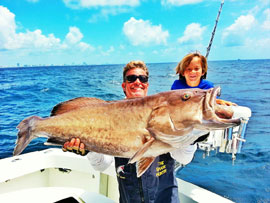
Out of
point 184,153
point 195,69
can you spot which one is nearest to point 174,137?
point 184,153

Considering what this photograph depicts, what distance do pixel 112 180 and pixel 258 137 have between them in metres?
10.3

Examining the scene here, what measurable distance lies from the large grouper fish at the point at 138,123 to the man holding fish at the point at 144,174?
0.46 m

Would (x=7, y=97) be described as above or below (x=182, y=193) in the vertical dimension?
below

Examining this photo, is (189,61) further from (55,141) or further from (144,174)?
(55,141)

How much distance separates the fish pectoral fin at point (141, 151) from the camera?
5.40 ft

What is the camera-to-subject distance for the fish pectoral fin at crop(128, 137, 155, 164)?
1646mm

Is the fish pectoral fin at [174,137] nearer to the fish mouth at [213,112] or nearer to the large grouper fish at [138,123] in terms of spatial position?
the large grouper fish at [138,123]

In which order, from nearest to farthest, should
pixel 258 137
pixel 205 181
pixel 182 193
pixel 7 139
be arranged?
1. pixel 182 193
2. pixel 205 181
3. pixel 7 139
4. pixel 258 137

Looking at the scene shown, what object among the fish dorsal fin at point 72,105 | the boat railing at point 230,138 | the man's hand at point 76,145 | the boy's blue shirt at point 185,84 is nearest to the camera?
the man's hand at point 76,145

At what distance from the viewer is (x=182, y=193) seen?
3.38 m

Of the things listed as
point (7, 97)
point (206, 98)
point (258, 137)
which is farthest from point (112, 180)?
point (7, 97)

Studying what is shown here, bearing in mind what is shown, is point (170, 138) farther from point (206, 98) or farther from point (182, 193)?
point (182, 193)

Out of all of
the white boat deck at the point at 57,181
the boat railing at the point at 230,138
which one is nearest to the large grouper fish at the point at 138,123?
the white boat deck at the point at 57,181

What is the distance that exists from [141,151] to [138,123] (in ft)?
0.92
